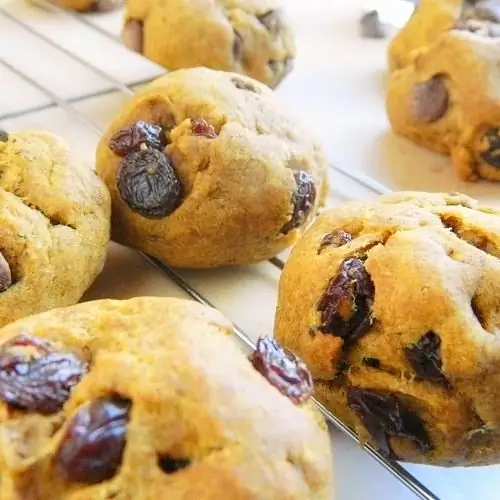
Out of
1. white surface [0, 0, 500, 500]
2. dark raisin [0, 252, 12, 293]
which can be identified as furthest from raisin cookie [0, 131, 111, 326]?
white surface [0, 0, 500, 500]

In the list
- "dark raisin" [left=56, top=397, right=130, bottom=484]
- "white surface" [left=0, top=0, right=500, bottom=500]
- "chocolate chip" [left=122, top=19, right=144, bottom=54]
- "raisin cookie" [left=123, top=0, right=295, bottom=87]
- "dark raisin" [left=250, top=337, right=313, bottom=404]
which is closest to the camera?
"dark raisin" [left=56, top=397, right=130, bottom=484]

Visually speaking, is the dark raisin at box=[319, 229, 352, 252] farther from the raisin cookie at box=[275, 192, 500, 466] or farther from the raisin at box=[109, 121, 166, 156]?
the raisin at box=[109, 121, 166, 156]

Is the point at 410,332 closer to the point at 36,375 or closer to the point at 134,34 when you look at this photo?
the point at 36,375

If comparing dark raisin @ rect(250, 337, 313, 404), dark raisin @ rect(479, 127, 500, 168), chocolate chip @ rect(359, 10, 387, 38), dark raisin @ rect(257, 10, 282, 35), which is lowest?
chocolate chip @ rect(359, 10, 387, 38)

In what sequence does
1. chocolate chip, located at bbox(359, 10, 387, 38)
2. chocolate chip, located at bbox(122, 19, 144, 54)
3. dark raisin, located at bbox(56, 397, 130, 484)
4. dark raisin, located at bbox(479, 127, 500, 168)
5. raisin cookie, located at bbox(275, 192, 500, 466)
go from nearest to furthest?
dark raisin, located at bbox(56, 397, 130, 484)
raisin cookie, located at bbox(275, 192, 500, 466)
dark raisin, located at bbox(479, 127, 500, 168)
chocolate chip, located at bbox(122, 19, 144, 54)
chocolate chip, located at bbox(359, 10, 387, 38)

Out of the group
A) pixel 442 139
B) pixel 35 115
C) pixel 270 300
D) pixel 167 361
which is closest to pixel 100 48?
pixel 35 115
